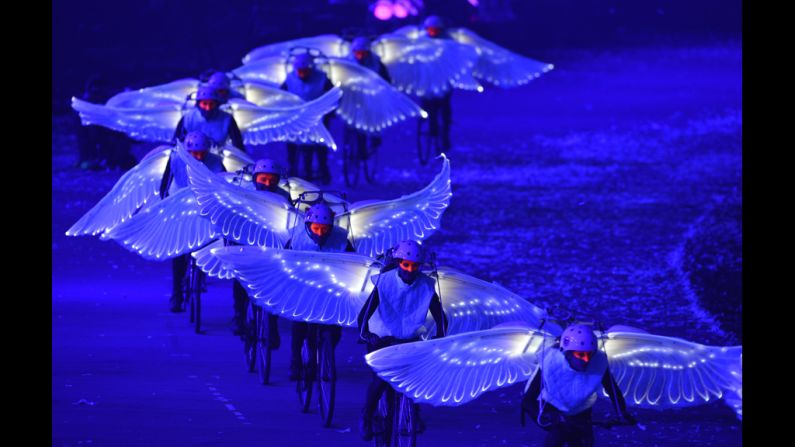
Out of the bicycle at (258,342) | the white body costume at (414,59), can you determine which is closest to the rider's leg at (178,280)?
the bicycle at (258,342)

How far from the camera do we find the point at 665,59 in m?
43.4

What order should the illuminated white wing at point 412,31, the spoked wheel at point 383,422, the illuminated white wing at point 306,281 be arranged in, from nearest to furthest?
the spoked wheel at point 383,422, the illuminated white wing at point 306,281, the illuminated white wing at point 412,31

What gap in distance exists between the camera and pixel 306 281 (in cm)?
1545

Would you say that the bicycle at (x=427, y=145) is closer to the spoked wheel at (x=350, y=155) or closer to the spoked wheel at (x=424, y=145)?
the spoked wheel at (x=424, y=145)

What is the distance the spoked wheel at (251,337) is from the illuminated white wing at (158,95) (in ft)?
18.9

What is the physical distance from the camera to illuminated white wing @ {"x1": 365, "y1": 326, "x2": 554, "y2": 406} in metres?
13.5

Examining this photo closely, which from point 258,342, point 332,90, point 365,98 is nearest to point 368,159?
point 365,98

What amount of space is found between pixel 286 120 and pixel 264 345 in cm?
526

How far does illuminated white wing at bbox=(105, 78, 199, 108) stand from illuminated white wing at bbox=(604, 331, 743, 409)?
10.3 m

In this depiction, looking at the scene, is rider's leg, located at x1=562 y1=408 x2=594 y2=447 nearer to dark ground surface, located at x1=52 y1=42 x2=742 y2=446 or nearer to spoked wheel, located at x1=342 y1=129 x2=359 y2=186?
dark ground surface, located at x1=52 y1=42 x2=742 y2=446

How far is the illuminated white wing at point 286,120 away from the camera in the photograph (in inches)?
837
